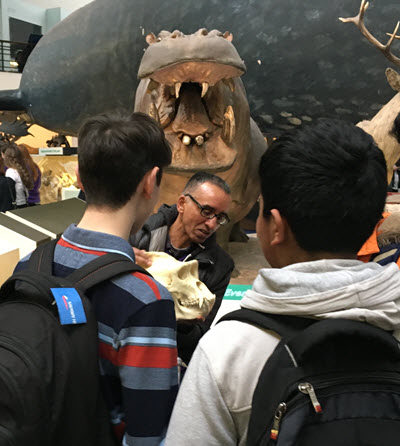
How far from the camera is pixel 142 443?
1.00 meters

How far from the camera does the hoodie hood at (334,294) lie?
0.78 meters

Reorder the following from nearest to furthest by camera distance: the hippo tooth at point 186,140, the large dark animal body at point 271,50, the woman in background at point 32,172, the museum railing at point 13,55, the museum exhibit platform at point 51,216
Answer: the museum exhibit platform at point 51,216
the hippo tooth at point 186,140
the large dark animal body at point 271,50
the woman in background at point 32,172
the museum railing at point 13,55

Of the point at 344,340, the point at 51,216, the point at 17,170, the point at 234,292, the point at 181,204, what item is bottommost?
the point at 17,170

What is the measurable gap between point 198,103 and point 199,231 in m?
1.24

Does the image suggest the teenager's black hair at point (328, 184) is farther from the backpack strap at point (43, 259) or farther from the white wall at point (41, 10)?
the white wall at point (41, 10)

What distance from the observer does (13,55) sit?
27.4 feet

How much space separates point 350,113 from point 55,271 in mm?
4127

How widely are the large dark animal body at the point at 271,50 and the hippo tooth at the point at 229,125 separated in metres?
1.87

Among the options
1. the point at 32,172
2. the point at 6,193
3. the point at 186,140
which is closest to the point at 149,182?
the point at 186,140

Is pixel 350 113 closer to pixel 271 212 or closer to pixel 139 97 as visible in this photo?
pixel 139 97

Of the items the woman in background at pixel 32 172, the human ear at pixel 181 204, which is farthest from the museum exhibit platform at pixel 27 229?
the woman in background at pixel 32 172

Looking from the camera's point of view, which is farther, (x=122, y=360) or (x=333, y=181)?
(x=122, y=360)

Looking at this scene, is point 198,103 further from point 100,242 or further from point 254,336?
point 254,336

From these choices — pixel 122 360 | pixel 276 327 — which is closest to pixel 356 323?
pixel 276 327
